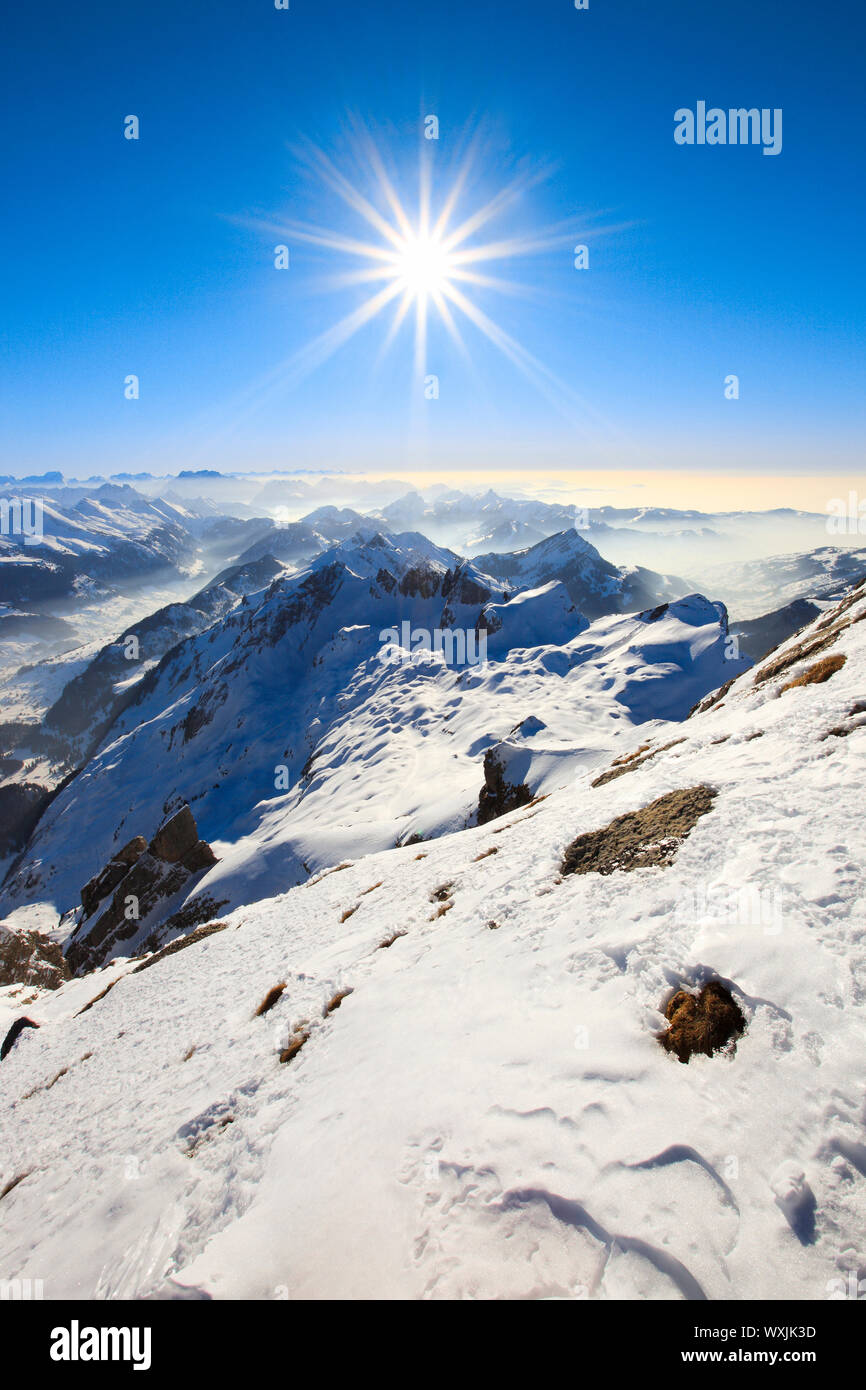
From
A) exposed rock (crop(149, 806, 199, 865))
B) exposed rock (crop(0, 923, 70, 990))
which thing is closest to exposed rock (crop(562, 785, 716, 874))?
exposed rock (crop(0, 923, 70, 990))

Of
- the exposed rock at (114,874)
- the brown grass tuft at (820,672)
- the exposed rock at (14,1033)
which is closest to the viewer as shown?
the brown grass tuft at (820,672)

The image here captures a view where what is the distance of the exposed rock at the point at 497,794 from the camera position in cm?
3406

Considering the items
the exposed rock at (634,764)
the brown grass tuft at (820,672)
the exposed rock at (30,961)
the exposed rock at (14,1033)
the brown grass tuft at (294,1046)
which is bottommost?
the exposed rock at (30,961)

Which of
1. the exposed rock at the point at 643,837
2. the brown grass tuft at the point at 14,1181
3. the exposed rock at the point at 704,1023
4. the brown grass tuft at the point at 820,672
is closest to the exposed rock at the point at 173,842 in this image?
the brown grass tuft at the point at 14,1181

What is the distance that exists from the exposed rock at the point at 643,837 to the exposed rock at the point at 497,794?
21.4 metres

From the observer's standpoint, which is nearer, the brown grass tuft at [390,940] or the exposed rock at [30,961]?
the brown grass tuft at [390,940]

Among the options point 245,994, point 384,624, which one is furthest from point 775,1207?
point 384,624

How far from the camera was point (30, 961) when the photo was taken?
48.9 metres

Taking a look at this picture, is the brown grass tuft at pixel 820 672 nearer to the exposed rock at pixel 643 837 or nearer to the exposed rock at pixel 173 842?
the exposed rock at pixel 643 837

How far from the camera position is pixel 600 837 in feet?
38.8
